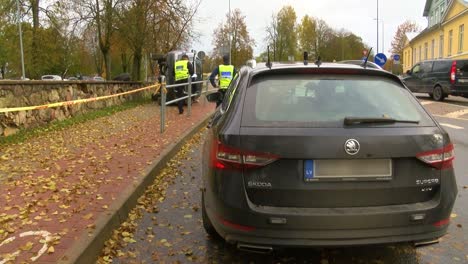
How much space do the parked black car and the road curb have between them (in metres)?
17.3

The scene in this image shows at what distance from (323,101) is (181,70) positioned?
12.9 m

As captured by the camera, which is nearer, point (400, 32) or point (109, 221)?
point (109, 221)

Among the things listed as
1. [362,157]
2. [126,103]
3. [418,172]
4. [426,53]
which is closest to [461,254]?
[418,172]

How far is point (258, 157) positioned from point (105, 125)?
9.63 metres

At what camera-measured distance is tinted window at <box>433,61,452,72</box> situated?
22.0m

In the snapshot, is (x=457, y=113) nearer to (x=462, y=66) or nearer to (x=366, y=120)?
(x=462, y=66)

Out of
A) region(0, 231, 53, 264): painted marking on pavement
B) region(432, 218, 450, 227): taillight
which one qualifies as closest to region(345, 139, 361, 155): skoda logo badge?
region(432, 218, 450, 227): taillight

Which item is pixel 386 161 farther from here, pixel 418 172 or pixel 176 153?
pixel 176 153

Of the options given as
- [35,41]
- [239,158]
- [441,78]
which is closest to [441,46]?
[441,78]

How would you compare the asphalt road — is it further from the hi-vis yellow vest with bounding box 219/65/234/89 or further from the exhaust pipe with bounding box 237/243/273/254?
the hi-vis yellow vest with bounding box 219/65/234/89

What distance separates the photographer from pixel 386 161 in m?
3.44

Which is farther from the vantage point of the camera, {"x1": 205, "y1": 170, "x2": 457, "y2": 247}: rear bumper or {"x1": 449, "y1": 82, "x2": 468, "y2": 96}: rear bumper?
{"x1": 449, "y1": 82, "x2": 468, "y2": 96}: rear bumper

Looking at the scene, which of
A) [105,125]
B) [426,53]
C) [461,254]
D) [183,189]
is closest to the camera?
A: [461,254]

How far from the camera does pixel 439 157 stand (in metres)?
3.55
